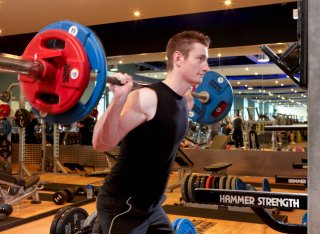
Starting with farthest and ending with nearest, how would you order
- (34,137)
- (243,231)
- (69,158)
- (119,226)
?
1. (34,137)
2. (69,158)
3. (243,231)
4. (119,226)

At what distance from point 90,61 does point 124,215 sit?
2.01 feet

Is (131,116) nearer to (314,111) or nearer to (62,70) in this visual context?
(62,70)

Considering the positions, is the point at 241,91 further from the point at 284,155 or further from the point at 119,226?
the point at 119,226

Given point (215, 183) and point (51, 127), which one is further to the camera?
point (51, 127)

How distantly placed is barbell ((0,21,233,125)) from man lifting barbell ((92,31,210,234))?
90 mm

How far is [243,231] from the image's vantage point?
393 centimetres

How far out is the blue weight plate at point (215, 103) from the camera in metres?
3.11

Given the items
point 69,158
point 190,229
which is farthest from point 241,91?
point 190,229

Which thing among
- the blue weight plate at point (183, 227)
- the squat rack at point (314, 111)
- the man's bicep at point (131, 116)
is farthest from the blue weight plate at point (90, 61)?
the blue weight plate at point (183, 227)

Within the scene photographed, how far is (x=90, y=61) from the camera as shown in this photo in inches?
57.1

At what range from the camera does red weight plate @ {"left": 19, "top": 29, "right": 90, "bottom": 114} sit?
144 centimetres

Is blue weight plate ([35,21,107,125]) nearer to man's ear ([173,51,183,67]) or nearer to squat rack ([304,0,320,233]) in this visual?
man's ear ([173,51,183,67])

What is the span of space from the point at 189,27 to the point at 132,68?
11.8 feet

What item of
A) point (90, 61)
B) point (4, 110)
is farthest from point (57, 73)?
point (4, 110)
